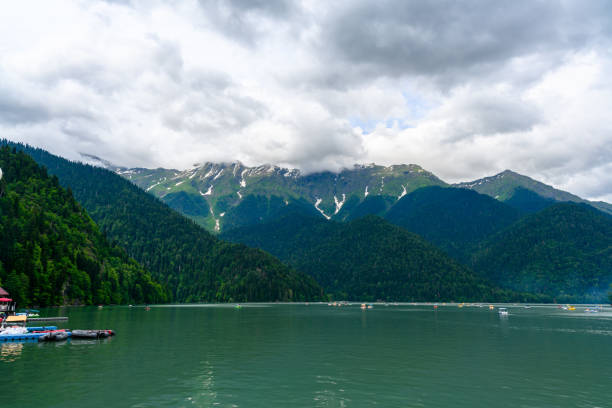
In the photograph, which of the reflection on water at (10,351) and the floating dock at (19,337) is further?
the floating dock at (19,337)

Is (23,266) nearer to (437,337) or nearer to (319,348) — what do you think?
(319,348)

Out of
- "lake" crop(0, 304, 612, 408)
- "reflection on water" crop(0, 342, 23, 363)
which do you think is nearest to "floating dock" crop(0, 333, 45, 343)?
"reflection on water" crop(0, 342, 23, 363)

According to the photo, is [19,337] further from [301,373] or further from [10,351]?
[301,373]

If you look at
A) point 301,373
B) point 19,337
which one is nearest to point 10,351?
point 19,337

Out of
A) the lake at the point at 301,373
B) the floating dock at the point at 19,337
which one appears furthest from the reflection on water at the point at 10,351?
the floating dock at the point at 19,337

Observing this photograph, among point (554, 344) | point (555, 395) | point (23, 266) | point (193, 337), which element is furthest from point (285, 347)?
point (23, 266)

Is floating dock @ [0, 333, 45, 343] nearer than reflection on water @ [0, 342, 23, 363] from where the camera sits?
No

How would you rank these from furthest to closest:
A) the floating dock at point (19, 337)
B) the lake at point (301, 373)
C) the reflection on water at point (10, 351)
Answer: the floating dock at point (19, 337) < the reflection on water at point (10, 351) < the lake at point (301, 373)

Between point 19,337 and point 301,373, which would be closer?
point 301,373

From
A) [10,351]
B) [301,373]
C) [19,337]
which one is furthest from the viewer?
[19,337]

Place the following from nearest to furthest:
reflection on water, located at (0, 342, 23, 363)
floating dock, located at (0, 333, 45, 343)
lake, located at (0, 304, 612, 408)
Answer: lake, located at (0, 304, 612, 408), reflection on water, located at (0, 342, 23, 363), floating dock, located at (0, 333, 45, 343)

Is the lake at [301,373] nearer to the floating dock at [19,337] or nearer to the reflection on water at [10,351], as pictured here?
the reflection on water at [10,351]

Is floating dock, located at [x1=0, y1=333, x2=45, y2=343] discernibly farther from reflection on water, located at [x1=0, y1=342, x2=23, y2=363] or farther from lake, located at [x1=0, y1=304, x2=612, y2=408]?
lake, located at [x1=0, y1=304, x2=612, y2=408]


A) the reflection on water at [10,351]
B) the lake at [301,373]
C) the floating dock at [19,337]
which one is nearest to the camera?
the lake at [301,373]
